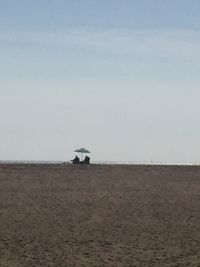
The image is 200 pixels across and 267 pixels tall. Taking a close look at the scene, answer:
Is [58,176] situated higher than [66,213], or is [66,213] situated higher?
[58,176]

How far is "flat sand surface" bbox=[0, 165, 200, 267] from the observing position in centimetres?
1441

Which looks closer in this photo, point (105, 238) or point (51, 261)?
point (51, 261)

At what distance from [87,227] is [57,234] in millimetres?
1507

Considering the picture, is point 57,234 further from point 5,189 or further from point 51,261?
point 5,189

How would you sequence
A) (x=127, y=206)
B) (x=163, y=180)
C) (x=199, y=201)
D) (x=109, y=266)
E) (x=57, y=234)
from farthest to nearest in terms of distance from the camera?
1. (x=163, y=180)
2. (x=199, y=201)
3. (x=127, y=206)
4. (x=57, y=234)
5. (x=109, y=266)

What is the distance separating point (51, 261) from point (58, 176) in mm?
23535

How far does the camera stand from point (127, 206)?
23.2m

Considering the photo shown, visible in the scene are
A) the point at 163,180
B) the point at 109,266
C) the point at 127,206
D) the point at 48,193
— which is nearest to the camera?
the point at 109,266

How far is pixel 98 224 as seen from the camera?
62.3 feet

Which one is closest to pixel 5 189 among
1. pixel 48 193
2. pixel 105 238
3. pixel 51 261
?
pixel 48 193

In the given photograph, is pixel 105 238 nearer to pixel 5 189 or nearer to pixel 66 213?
pixel 66 213

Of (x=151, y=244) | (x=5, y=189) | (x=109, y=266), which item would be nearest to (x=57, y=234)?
(x=151, y=244)

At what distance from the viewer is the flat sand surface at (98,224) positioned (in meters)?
14.4

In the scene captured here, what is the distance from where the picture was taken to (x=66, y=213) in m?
21.2
